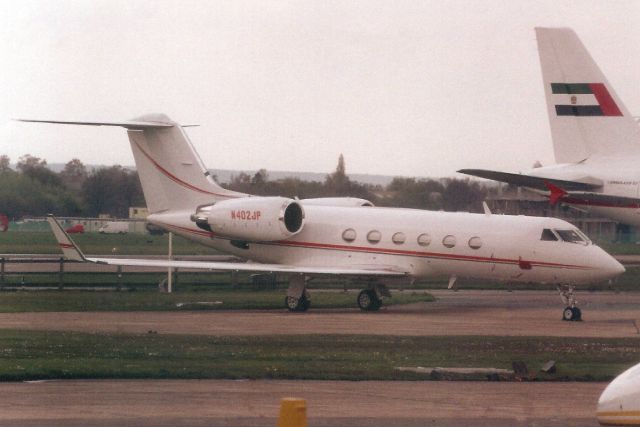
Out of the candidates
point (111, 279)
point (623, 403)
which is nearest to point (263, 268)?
point (111, 279)

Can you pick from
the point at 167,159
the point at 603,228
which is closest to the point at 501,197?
the point at 603,228

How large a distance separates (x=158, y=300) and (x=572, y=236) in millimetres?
11078

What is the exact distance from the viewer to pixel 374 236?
109ft

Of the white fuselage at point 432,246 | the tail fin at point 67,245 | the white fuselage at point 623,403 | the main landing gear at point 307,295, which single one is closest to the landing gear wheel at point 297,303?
the main landing gear at point 307,295

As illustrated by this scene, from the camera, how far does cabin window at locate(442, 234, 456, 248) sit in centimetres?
3198

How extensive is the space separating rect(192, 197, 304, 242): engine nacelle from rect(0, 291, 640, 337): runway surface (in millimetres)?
2344

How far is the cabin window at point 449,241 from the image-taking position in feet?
105

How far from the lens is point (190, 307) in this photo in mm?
31969

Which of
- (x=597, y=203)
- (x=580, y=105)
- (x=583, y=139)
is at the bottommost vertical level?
(x=597, y=203)

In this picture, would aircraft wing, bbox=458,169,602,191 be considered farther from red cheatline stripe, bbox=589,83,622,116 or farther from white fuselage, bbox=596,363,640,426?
white fuselage, bbox=596,363,640,426

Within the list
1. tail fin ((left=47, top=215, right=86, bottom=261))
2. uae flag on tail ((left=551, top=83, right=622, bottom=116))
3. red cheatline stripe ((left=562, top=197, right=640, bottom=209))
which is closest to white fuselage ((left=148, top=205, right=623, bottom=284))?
red cheatline stripe ((left=562, top=197, right=640, bottom=209))

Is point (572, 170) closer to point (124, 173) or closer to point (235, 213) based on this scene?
point (235, 213)

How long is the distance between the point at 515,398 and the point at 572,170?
20.4m

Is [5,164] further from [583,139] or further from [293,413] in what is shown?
[293,413]
